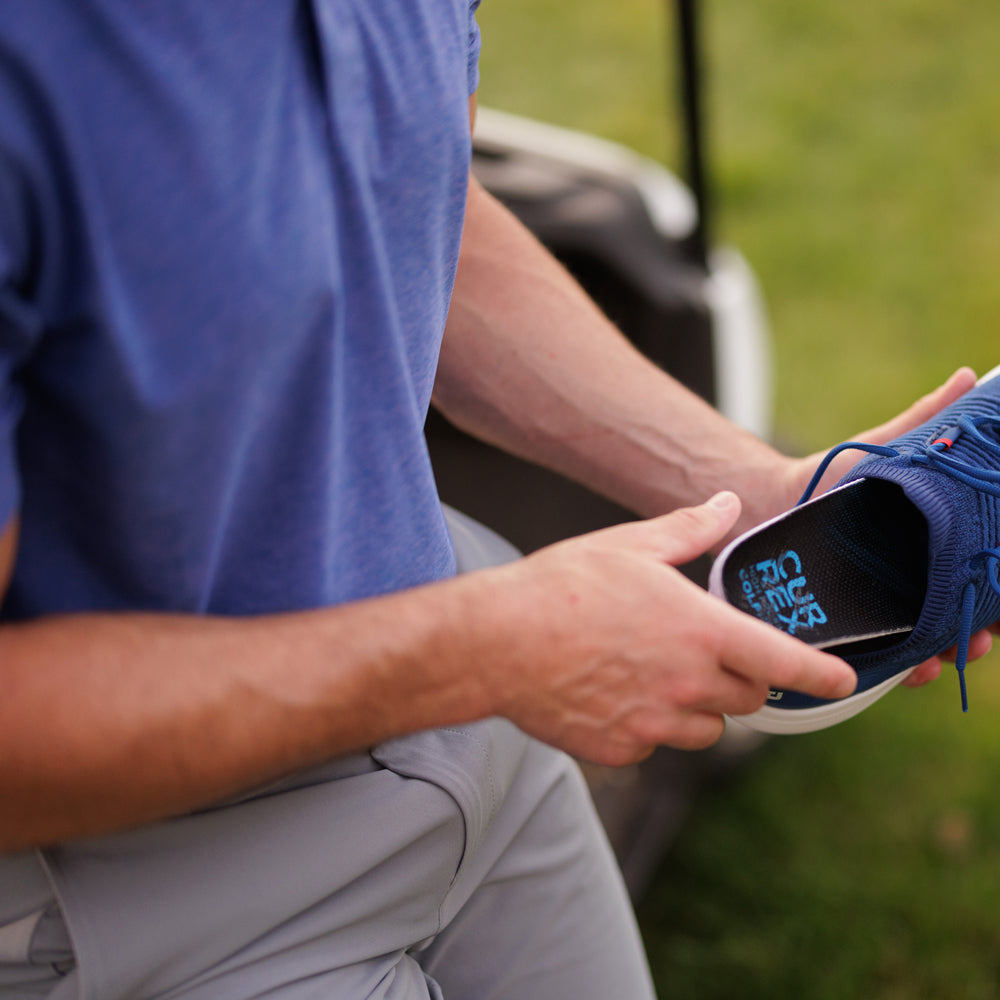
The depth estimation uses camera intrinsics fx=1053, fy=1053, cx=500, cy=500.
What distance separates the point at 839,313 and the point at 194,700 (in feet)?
9.02

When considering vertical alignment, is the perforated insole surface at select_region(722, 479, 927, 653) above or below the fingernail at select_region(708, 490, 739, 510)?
below

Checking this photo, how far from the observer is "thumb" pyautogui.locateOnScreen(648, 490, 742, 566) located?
0.81 m

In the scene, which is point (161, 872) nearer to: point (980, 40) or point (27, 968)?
point (27, 968)

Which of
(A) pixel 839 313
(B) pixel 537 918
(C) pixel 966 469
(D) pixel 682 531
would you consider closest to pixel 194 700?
(D) pixel 682 531

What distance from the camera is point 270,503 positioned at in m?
0.74

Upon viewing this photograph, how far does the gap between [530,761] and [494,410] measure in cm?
38

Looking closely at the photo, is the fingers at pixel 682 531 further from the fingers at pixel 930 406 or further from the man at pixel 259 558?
the fingers at pixel 930 406

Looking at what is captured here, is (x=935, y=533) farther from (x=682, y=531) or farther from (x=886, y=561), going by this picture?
(x=682, y=531)

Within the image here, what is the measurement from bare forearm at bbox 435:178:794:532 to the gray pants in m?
0.32

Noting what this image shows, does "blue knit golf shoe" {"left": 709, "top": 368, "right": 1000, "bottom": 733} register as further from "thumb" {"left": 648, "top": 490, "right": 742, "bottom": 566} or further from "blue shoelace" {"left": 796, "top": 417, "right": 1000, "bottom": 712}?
"thumb" {"left": 648, "top": 490, "right": 742, "bottom": 566}

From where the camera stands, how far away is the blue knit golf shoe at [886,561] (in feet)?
3.36

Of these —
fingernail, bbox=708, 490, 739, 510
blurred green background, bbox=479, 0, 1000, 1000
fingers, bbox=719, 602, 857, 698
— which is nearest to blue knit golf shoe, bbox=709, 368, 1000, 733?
fingernail, bbox=708, 490, 739, 510

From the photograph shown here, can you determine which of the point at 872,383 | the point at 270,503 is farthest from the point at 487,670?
the point at 872,383

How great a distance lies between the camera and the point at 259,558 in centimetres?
76
